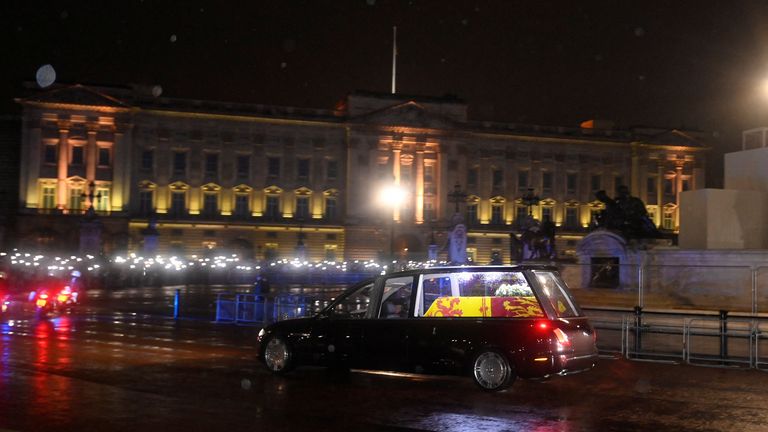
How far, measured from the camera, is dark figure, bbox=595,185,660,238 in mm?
31844

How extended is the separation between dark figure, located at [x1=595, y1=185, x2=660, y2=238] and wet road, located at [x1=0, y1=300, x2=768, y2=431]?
16.4 m

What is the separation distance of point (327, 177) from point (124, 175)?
20.2 meters

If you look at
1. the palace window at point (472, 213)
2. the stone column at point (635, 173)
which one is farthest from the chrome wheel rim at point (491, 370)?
the stone column at point (635, 173)

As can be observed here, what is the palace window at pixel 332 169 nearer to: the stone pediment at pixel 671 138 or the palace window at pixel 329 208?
the palace window at pixel 329 208

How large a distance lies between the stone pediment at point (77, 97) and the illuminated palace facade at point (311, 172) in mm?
132

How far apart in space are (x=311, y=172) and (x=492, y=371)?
78.6m

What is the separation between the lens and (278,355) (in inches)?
531

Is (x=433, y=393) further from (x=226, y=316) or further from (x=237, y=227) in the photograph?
(x=237, y=227)

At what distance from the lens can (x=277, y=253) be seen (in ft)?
288

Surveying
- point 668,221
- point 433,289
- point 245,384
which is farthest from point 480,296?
point 668,221

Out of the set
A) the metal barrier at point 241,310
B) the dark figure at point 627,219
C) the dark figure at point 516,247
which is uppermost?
the dark figure at point 627,219

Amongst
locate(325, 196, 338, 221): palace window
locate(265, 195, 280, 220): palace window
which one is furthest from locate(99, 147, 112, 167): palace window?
locate(325, 196, 338, 221): palace window

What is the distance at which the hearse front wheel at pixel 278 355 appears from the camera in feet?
43.8

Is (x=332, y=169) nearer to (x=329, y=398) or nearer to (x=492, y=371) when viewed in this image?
(x=492, y=371)
